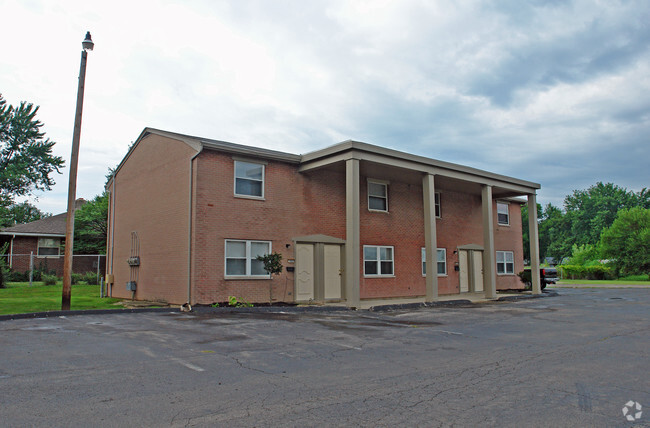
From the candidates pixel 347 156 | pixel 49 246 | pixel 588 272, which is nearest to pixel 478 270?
pixel 347 156

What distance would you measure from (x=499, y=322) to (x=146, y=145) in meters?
14.4

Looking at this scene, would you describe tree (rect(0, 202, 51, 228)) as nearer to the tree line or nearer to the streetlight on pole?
the streetlight on pole

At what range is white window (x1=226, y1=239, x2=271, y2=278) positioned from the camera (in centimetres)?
1683

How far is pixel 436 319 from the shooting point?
45.9 feet

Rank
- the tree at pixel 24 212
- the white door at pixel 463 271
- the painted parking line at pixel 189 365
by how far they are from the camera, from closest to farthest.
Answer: the painted parking line at pixel 189 365 → the white door at pixel 463 271 → the tree at pixel 24 212

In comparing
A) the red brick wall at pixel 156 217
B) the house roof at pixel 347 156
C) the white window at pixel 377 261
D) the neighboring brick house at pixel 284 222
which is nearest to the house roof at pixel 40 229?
the neighboring brick house at pixel 284 222

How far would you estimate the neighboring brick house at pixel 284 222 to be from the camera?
16531 millimetres

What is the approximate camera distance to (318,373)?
274 inches

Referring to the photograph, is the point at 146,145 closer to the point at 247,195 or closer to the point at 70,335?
the point at 247,195

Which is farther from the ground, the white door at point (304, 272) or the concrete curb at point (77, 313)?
the white door at point (304, 272)

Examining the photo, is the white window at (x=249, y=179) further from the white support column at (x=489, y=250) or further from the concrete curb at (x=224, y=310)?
the white support column at (x=489, y=250)

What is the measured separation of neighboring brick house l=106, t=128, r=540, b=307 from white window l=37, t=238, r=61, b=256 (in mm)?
13746

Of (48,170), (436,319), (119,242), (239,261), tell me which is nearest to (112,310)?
(239,261)

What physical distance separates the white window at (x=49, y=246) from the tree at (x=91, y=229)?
1427mm
